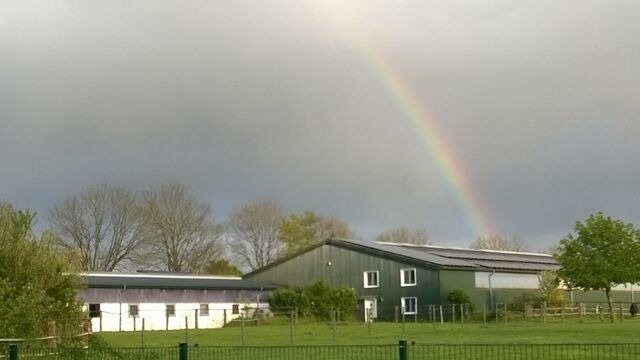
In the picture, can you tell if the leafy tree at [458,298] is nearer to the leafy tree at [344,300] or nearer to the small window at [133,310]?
the leafy tree at [344,300]

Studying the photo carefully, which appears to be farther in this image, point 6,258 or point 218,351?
point 6,258

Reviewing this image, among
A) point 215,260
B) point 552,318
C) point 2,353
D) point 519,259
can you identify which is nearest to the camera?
point 2,353

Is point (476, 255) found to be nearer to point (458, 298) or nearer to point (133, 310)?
point (458, 298)

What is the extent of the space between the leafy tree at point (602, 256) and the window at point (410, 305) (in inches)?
626

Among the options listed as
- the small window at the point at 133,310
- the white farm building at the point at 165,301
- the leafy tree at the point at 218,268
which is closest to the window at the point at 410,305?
the white farm building at the point at 165,301

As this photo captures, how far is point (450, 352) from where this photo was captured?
2427 centimetres

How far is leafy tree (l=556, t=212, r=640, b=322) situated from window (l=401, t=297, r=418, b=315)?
1590 cm

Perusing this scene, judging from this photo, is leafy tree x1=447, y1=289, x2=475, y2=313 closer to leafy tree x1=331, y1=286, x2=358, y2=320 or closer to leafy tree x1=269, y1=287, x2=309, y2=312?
leafy tree x1=331, y1=286, x2=358, y2=320

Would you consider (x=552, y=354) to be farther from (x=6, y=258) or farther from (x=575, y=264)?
(x=575, y=264)

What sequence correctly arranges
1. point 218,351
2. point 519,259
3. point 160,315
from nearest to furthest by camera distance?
point 218,351, point 160,315, point 519,259

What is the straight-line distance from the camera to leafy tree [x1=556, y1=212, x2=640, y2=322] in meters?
51.2

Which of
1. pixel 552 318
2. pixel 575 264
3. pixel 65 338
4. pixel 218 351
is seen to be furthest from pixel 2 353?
pixel 552 318

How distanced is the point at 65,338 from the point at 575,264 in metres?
37.3

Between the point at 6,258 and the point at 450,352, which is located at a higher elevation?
the point at 6,258
